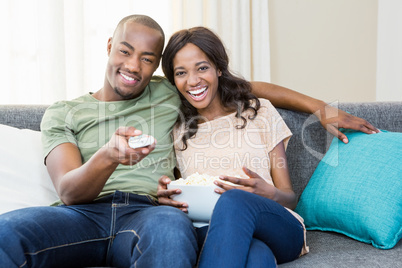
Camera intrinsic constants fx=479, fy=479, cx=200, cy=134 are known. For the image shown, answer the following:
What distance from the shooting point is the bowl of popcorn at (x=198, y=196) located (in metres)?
1.37

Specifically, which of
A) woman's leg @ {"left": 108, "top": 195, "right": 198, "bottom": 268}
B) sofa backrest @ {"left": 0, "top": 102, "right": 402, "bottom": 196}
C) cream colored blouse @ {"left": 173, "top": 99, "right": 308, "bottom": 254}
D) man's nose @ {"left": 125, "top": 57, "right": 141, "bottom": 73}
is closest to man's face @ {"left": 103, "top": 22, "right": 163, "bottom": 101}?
man's nose @ {"left": 125, "top": 57, "right": 141, "bottom": 73}

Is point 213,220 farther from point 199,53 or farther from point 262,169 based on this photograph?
point 199,53

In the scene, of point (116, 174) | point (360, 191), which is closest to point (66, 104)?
point (116, 174)

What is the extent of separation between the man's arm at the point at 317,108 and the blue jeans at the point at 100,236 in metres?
0.67

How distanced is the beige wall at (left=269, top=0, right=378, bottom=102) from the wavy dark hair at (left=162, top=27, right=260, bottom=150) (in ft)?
4.76

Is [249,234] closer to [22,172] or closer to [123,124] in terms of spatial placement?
[123,124]

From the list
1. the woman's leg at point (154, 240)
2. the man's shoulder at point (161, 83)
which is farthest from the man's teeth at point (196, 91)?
the woman's leg at point (154, 240)

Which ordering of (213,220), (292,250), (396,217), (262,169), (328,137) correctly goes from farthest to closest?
(328,137) → (262,169) → (396,217) → (292,250) → (213,220)

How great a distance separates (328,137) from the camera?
1.86m

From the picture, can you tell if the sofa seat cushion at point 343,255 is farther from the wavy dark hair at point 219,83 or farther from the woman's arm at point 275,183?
the wavy dark hair at point 219,83

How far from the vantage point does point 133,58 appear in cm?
167

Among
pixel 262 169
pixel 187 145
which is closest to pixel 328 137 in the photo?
pixel 262 169

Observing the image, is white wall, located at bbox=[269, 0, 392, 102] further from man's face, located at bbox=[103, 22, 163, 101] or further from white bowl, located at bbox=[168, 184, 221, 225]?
white bowl, located at bbox=[168, 184, 221, 225]

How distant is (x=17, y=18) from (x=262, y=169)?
1695 mm
